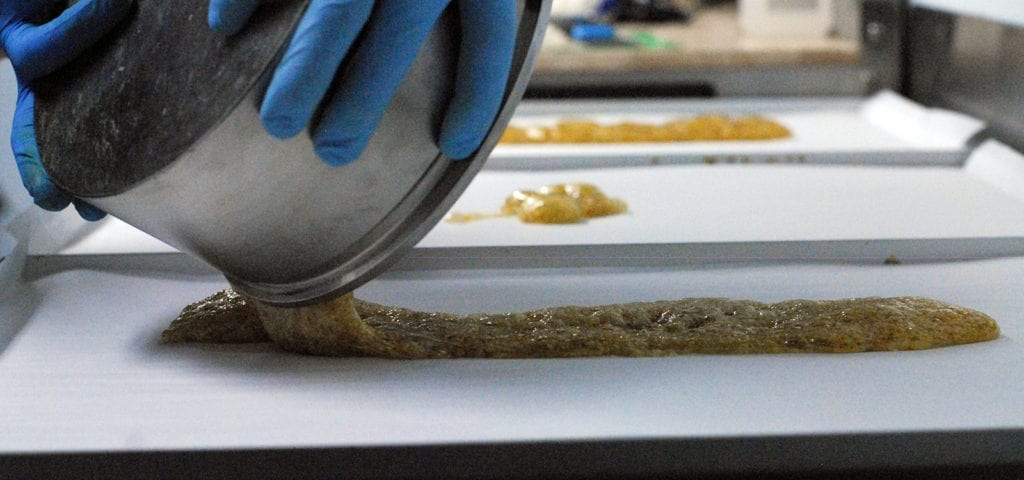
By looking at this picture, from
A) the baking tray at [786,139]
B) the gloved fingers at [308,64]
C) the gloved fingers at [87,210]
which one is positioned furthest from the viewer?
the baking tray at [786,139]

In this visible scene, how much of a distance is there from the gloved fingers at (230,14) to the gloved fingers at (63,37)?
22cm

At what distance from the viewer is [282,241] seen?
3.60 feet

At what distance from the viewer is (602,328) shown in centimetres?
130

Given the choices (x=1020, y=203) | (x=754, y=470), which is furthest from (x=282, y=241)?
(x=1020, y=203)

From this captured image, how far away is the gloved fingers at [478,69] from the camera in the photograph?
1.04 metres

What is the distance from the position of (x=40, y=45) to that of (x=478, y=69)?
55 centimetres

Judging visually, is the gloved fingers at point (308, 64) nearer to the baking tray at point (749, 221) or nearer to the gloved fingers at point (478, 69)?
A: the gloved fingers at point (478, 69)

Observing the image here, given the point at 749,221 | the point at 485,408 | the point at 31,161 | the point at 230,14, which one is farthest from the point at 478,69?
the point at 749,221

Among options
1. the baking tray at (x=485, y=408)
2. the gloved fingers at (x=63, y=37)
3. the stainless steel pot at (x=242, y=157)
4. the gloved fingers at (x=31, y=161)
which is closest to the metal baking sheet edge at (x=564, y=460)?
the baking tray at (x=485, y=408)

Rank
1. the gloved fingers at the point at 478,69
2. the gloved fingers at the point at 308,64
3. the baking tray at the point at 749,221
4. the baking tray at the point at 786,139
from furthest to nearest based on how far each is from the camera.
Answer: the baking tray at the point at 786,139 → the baking tray at the point at 749,221 → the gloved fingers at the point at 478,69 → the gloved fingers at the point at 308,64

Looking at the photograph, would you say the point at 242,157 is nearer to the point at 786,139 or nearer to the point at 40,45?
the point at 40,45

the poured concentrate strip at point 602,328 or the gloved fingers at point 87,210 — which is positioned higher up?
the gloved fingers at point 87,210

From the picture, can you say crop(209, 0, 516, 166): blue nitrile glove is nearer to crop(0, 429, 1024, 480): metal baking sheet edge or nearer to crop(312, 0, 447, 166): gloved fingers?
crop(312, 0, 447, 166): gloved fingers

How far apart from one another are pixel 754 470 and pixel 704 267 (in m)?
0.65
